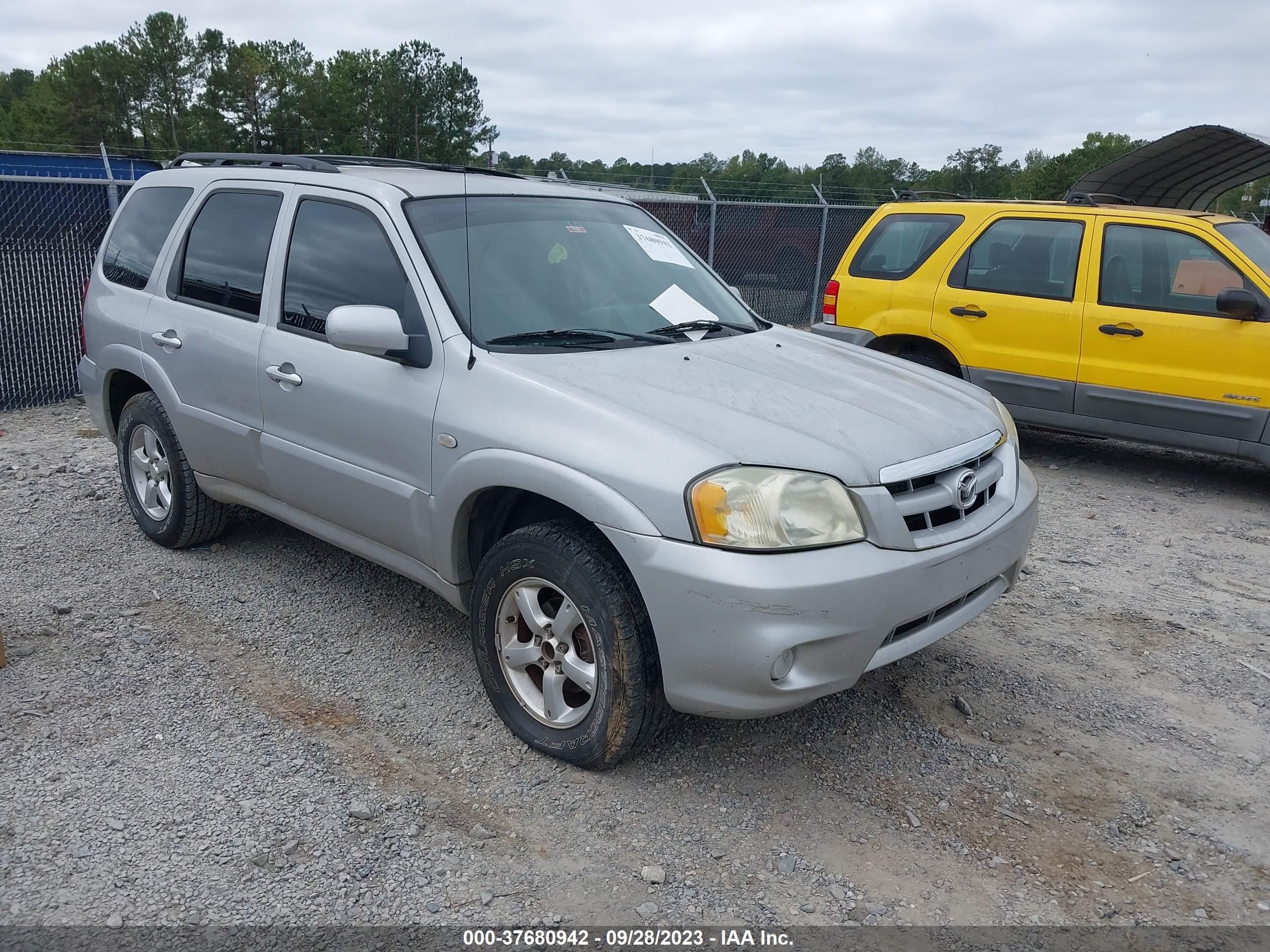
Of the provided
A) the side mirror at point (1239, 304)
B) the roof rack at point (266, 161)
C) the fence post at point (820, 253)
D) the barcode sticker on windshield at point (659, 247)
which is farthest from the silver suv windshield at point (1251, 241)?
the fence post at point (820, 253)

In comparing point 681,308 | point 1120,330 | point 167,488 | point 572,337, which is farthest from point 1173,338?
point 167,488

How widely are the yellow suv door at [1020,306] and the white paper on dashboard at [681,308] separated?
12.4 ft

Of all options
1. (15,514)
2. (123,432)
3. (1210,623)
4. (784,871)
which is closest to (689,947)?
(784,871)

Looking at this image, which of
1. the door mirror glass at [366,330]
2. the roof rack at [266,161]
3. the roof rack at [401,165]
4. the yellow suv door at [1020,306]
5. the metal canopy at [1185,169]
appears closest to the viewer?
the door mirror glass at [366,330]

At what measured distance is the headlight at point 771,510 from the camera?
2.73m

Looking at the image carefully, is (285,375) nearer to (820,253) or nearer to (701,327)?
(701,327)

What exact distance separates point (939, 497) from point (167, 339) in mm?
3438

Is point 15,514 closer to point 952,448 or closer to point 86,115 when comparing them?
point 952,448

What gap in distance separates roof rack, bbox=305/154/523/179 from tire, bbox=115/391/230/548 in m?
1.41

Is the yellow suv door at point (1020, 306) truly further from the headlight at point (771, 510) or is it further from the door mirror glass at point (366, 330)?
the door mirror glass at point (366, 330)

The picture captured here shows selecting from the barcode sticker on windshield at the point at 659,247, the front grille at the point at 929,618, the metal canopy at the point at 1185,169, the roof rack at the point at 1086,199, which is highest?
the metal canopy at the point at 1185,169

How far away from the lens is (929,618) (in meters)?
3.10

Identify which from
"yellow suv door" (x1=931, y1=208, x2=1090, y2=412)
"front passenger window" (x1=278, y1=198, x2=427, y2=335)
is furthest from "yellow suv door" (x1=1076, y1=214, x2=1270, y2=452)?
"front passenger window" (x1=278, y1=198, x2=427, y2=335)

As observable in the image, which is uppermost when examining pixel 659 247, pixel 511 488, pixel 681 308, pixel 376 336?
pixel 659 247
